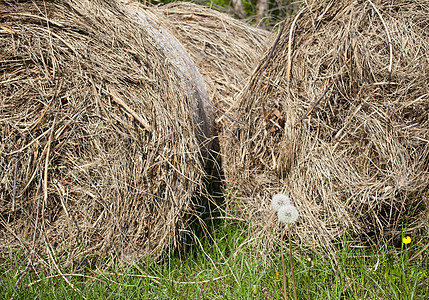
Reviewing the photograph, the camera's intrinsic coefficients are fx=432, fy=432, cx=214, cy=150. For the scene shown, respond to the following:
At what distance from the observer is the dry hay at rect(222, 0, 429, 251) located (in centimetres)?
230

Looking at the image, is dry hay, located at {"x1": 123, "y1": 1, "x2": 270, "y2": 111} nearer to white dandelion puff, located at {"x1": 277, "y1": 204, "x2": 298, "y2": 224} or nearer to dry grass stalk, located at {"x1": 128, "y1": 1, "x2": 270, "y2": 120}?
dry grass stalk, located at {"x1": 128, "y1": 1, "x2": 270, "y2": 120}

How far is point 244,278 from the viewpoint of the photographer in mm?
2207

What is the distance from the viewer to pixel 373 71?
243cm

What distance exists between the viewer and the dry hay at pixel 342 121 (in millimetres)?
2305

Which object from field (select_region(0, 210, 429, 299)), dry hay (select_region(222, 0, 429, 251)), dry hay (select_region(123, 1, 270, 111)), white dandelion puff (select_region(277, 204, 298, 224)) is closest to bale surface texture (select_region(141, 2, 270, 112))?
dry hay (select_region(123, 1, 270, 111))

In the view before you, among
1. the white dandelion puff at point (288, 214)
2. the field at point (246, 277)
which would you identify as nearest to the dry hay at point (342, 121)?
the field at point (246, 277)

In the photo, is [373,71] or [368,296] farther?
[373,71]

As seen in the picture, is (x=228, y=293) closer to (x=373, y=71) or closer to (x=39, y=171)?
(x=39, y=171)

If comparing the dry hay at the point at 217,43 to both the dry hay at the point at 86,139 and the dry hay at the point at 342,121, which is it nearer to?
the dry hay at the point at 342,121

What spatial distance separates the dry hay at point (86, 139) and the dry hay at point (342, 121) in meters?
0.51

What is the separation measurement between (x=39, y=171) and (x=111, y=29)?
0.89m

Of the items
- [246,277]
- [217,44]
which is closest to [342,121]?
[246,277]

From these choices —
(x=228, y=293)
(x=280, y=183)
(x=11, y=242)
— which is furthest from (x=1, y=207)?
(x=280, y=183)

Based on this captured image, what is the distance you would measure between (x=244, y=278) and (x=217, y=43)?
203 centimetres
